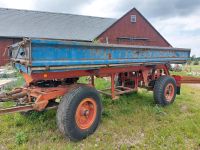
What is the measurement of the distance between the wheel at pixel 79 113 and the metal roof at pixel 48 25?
55.5 ft

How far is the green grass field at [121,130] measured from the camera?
358 centimetres

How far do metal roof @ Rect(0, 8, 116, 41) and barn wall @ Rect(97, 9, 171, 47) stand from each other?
101 cm

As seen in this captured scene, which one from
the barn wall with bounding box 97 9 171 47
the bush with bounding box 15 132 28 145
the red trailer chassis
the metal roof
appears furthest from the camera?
the barn wall with bounding box 97 9 171 47

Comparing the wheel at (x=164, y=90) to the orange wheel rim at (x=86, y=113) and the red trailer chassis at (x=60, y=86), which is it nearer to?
the red trailer chassis at (x=60, y=86)

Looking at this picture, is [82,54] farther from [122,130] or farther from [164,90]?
[164,90]

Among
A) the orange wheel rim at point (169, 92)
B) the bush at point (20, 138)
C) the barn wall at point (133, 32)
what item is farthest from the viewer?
the barn wall at point (133, 32)

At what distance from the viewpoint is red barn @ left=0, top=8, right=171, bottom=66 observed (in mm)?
19938

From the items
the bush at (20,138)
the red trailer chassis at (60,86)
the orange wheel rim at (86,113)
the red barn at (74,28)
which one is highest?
the red barn at (74,28)

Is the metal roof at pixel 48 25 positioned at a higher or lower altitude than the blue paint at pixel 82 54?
higher

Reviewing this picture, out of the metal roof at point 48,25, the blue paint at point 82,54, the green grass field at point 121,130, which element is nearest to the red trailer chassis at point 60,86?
the blue paint at point 82,54

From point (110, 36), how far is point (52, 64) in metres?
21.5

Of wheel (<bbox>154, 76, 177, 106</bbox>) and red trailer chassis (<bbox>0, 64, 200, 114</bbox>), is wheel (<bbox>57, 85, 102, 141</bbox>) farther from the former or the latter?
wheel (<bbox>154, 76, 177, 106</bbox>)

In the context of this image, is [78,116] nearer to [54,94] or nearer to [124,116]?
[54,94]

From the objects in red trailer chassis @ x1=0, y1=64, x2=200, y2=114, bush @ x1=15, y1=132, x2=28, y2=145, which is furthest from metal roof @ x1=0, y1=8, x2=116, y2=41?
bush @ x1=15, y1=132, x2=28, y2=145
